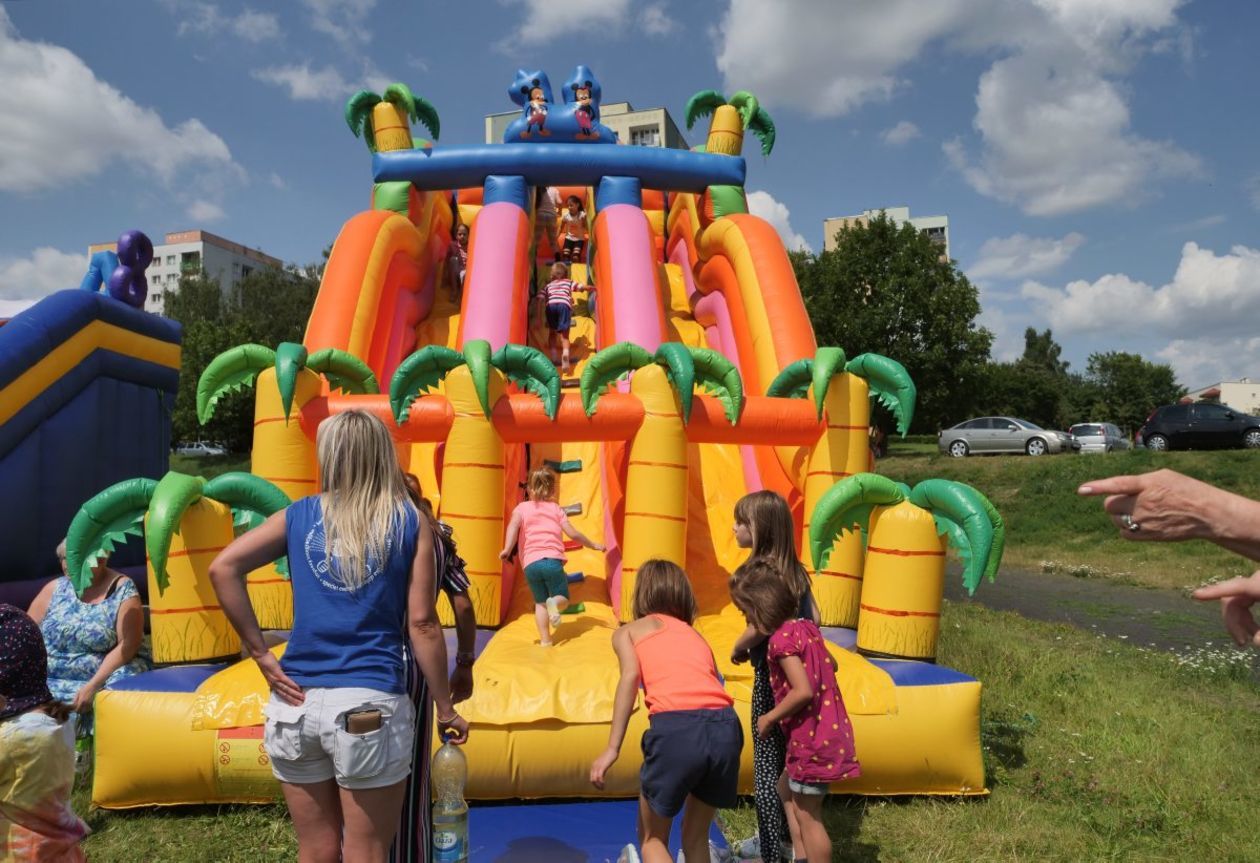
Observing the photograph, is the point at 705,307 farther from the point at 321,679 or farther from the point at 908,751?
the point at 321,679

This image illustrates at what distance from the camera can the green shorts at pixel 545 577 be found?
428cm

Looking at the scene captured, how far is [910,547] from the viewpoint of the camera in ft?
12.4

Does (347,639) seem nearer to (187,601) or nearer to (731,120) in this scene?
(187,601)

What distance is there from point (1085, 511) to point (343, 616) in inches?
535

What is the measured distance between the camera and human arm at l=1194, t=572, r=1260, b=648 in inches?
58.6

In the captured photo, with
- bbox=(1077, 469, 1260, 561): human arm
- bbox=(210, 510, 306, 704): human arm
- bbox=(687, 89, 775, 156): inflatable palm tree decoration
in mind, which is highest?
bbox=(687, 89, 775, 156): inflatable palm tree decoration

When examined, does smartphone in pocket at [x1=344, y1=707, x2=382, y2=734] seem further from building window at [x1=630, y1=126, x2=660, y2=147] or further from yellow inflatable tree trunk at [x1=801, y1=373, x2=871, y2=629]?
building window at [x1=630, y1=126, x2=660, y2=147]

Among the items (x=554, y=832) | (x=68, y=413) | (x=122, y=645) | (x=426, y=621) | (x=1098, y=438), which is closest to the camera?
(x=426, y=621)

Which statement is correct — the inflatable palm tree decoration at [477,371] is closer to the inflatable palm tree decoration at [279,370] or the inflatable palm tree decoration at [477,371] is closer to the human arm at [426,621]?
the inflatable palm tree decoration at [279,370]

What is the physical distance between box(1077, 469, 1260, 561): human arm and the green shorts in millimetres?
3080

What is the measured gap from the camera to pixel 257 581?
13.9 ft

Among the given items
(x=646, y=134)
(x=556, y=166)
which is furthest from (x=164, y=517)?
(x=646, y=134)

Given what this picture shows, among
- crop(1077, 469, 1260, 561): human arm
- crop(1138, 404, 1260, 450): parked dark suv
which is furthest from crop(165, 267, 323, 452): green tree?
crop(1077, 469, 1260, 561): human arm

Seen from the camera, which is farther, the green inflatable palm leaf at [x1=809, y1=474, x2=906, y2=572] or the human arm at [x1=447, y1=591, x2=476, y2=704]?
the green inflatable palm leaf at [x1=809, y1=474, x2=906, y2=572]
